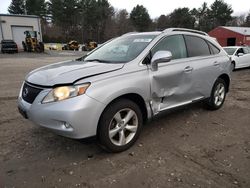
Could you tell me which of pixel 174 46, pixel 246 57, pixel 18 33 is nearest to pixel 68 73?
pixel 174 46

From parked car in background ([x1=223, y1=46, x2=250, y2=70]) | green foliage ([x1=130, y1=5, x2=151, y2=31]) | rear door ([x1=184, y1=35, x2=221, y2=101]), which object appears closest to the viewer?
rear door ([x1=184, y1=35, x2=221, y2=101])

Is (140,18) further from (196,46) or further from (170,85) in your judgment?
(170,85)

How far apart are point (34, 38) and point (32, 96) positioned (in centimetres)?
3364

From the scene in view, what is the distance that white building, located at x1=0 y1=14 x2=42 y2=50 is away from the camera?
124ft

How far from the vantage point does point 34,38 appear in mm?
34344

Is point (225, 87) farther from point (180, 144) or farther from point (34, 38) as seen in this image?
point (34, 38)

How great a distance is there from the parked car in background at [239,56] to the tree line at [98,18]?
52.9m

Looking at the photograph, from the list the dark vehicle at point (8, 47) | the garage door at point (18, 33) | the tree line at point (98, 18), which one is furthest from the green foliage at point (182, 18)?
A: the dark vehicle at point (8, 47)

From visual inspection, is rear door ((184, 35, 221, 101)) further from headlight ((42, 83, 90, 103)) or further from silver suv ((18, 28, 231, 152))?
headlight ((42, 83, 90, 103))

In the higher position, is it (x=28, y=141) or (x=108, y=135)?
(x=108, y=135)

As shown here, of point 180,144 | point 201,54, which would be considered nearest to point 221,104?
point 201,54

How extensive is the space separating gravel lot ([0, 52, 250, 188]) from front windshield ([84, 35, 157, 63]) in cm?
132

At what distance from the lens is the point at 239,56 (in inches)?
541

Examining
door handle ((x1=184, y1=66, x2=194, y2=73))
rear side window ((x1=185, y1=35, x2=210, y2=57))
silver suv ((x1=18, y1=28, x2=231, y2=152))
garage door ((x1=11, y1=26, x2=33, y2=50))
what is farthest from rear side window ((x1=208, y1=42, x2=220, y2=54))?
garage door ((x1=11, y1=26, x2=33, y2=50))
